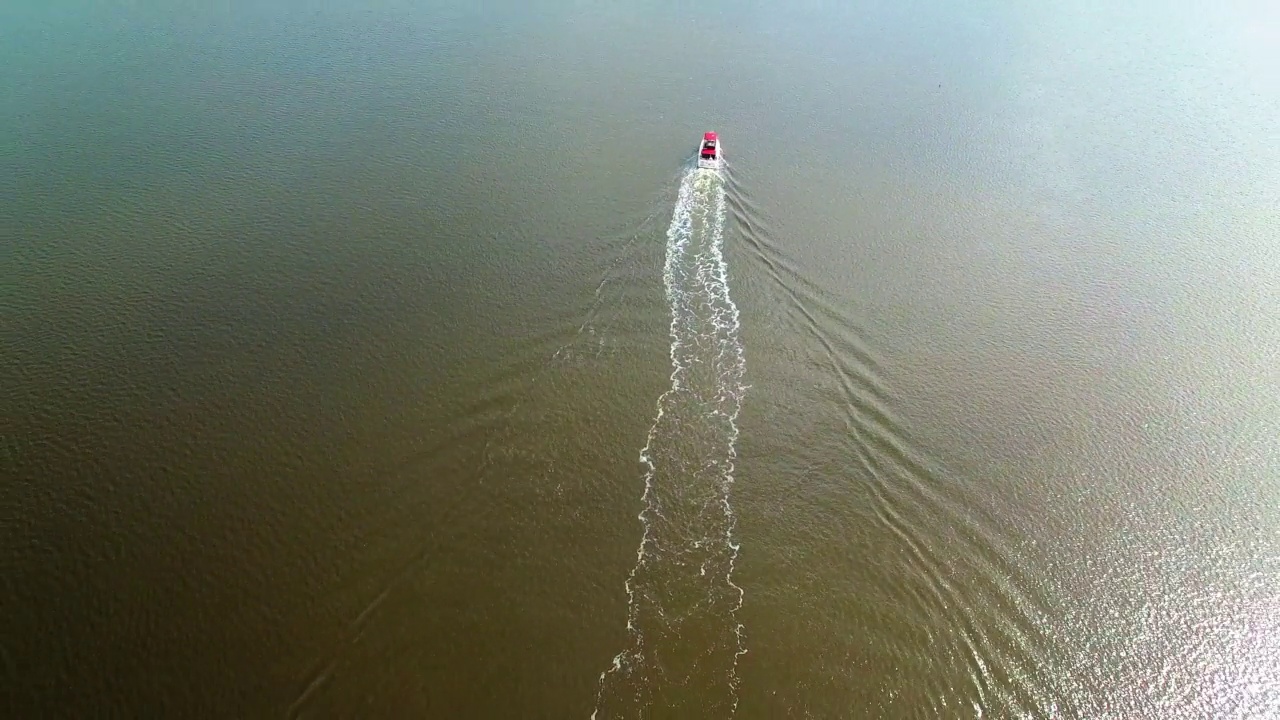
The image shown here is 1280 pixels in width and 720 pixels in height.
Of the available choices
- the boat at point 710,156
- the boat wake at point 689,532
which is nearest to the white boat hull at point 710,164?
the boat at point 710,156

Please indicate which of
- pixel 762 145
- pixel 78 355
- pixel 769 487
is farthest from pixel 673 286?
pixel 78 355

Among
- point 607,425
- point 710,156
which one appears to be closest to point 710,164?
point 710,156

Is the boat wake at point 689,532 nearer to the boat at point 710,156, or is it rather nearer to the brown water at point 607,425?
the brown water at point 607,425

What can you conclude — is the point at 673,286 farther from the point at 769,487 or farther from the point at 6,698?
the point at 6,698

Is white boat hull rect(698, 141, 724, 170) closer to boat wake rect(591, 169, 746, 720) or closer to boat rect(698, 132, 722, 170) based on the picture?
boat rect(698, 132, 722, 170)

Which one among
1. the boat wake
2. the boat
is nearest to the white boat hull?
the boat
